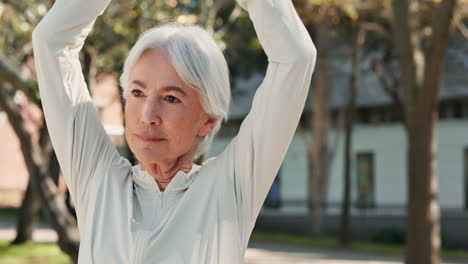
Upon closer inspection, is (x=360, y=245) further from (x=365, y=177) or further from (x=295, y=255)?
(x=365, y=177)

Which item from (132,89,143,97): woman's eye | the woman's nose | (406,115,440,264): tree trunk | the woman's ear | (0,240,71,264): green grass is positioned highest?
(132,89,143,97): woman's eye

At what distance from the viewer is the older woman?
6.26 ft

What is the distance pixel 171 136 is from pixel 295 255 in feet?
57.0

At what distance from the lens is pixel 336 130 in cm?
2764

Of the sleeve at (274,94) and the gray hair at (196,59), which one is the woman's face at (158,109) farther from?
the sleeve at (274,94)

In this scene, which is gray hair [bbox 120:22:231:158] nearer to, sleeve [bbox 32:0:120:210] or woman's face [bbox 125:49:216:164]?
woman's face [bbox 125:49:216:164]

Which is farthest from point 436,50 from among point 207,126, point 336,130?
point 336,130

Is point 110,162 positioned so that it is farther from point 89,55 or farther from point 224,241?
point 89,55

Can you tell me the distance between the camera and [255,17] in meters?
1.92

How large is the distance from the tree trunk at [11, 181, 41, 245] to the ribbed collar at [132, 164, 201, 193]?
14255 millimetres

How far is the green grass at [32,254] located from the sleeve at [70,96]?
36.9ft

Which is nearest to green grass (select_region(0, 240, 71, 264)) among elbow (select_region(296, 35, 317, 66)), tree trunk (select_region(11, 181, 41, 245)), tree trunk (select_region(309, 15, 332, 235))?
tree trunk (select_region(11, 181, 41, 245))

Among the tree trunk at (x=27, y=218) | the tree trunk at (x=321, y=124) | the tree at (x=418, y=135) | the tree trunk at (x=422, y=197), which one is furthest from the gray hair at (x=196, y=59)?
the tree trunk at (x=321, y=124)

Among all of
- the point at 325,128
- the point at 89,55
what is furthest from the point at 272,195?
the point at 89,55
